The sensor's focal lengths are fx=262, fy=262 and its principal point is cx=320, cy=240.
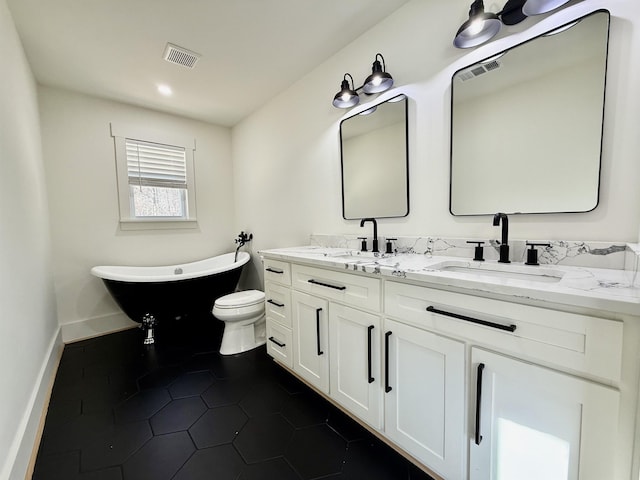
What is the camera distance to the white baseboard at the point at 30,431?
42.6 inches

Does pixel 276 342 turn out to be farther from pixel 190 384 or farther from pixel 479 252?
pixel 479 252

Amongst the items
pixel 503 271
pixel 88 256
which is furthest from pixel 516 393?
pixel 88 256

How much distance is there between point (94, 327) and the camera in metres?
2.69

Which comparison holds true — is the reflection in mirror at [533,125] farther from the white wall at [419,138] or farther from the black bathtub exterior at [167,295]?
the black bathtub exterior at [167,295]

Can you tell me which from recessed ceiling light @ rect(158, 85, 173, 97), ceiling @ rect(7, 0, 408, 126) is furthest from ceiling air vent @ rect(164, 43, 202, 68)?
recessed ceiling light @ rect(158, 85, 173, 97)

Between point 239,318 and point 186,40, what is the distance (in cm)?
214

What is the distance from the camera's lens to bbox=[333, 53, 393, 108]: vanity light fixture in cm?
166

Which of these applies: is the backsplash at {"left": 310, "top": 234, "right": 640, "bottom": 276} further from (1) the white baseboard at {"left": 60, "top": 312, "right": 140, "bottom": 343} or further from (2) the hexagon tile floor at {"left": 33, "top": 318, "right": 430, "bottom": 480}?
(1) the white baseboard at {"left": 60, "top": 312, "right": 140, "bottom": 343}

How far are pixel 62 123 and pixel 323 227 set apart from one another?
8.93 feet

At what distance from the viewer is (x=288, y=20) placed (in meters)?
1.73

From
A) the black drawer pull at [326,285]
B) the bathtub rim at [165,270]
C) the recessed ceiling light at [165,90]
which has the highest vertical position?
the recessed ceiling light at [165,90]

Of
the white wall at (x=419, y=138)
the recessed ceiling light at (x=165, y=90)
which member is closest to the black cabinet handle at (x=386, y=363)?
the white wall at (x=419, y=138)

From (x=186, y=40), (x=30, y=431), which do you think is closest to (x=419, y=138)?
(x=186, y=40)

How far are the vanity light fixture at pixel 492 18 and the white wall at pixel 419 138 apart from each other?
52 millimetres
